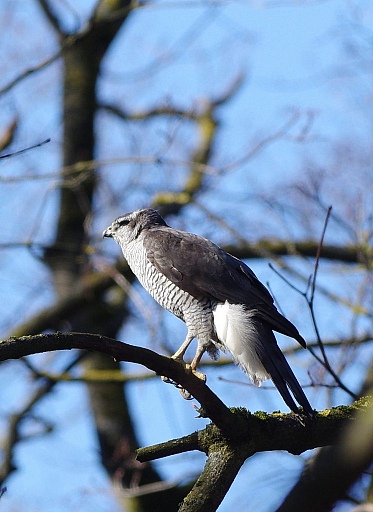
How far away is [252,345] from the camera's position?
12.5 feet

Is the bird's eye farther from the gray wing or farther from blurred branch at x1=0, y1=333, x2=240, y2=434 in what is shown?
blurred branch at x1=0, y1=333, x2=240, y2=434

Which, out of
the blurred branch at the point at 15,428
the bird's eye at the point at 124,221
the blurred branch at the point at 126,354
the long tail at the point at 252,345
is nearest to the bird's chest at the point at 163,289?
the long tail at the point at 252,345

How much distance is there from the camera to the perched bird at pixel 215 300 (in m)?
3.74

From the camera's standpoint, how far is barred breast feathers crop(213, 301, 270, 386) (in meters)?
3.81

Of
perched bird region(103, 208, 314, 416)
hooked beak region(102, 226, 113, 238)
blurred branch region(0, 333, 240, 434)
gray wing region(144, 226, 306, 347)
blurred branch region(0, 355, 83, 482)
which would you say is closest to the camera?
blurred branch region(0, 333, 240, 434)

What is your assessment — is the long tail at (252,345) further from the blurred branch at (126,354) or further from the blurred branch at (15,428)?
the blurred branch at (15,428)

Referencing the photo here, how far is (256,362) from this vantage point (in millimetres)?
3832

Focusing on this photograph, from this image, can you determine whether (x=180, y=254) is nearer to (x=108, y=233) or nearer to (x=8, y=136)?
(x=108, y=233)

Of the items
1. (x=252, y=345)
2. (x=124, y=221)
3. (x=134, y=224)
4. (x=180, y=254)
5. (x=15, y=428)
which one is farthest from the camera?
(x=15, y=428)

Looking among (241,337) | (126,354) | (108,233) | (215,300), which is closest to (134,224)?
(108,233)

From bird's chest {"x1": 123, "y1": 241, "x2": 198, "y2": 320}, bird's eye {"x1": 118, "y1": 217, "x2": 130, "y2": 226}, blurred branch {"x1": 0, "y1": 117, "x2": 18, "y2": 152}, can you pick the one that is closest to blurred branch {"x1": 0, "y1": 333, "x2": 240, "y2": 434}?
bird's chest {"x1": 123, "y1": 241, "x2": 198, "y2": 320}

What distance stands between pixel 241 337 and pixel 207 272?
54 centimetres

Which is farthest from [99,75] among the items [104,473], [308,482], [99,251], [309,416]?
[308,482]

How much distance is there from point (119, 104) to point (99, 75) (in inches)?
24.4
